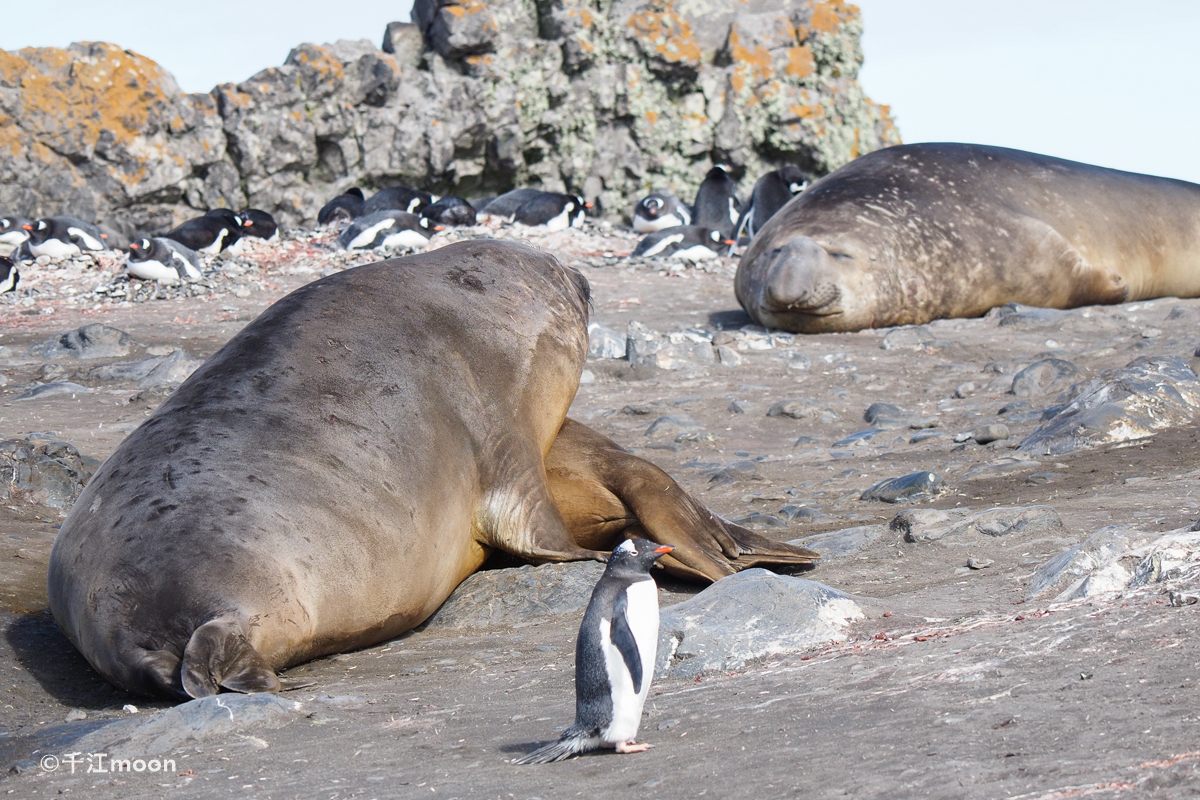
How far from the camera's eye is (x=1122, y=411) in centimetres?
542

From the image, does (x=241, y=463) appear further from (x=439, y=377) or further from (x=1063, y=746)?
(x=1063, y=746)

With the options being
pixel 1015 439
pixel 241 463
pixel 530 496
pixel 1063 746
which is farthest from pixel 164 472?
pixel 1015 439

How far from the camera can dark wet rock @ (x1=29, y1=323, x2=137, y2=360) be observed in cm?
834

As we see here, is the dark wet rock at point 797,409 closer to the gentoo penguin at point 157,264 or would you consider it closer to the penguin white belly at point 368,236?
the gentoo penguin at point 157,264

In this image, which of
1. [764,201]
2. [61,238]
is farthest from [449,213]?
[61,238]

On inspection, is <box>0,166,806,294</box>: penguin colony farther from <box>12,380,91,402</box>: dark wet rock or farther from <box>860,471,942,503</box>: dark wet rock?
<box>860,471,942,503</box>: dark wet rock

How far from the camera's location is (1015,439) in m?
5.70

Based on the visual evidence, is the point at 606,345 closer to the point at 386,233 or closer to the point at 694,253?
the point at 694,253

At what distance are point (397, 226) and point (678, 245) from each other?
2.97 m

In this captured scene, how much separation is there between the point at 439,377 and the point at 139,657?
1.41 m

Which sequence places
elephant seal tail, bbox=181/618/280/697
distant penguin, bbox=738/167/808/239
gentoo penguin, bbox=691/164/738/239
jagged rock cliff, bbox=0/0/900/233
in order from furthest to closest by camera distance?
gentoo penguin, bbox=691/164/738/239, jagged rock cliff, bbox=0/0/900/233, distant penguin, bbox=738/167/808/239, elephant seal tail, bbox=181/618/280/697

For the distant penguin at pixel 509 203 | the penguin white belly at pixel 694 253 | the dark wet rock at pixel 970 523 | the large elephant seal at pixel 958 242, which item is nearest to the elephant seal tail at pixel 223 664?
the dark wet rock at pixel 970 523

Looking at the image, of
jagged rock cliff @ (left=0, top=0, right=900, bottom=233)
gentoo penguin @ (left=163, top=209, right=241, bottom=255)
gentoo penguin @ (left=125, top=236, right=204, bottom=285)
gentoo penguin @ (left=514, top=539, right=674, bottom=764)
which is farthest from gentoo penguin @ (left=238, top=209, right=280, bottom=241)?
gentoo penguin @ (left=514, top=539, right=674, bottom=764)

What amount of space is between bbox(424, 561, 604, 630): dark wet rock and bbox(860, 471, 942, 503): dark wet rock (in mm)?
1468
